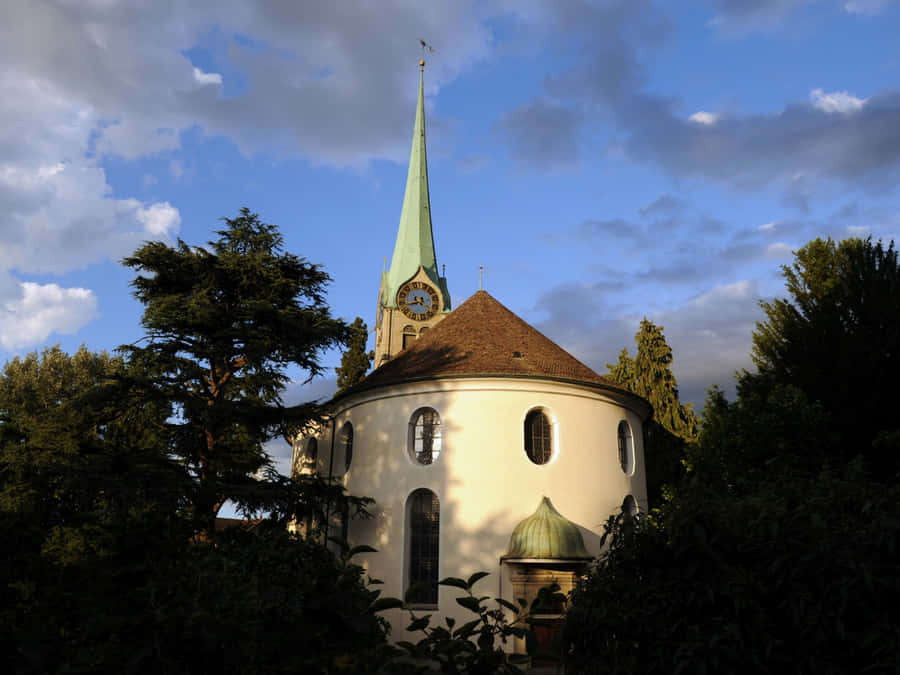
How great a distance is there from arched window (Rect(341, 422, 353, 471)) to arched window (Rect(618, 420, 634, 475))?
9.29 meters

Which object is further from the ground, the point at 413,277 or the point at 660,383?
the point at 413,277

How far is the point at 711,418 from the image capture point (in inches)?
1107

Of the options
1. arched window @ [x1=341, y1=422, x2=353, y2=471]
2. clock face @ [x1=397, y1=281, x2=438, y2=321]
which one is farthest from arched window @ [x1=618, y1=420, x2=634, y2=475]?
clock face @ [x1=397, y1=281, x2=438, y2=321]

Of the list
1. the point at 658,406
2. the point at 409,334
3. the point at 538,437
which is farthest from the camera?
the point at 409,334

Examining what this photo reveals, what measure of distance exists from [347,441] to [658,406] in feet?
59.4

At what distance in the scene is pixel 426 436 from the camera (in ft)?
73.3

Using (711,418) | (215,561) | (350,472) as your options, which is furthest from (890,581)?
(711,418)

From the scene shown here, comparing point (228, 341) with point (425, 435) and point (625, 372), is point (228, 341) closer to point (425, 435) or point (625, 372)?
point (425, 435)

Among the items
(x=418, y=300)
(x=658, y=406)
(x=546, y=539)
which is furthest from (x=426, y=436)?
(x=418, y=300)

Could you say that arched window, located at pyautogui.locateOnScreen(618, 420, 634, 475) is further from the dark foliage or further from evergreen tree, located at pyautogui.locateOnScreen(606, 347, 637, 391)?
the dark foliage

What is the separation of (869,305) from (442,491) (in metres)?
15.6

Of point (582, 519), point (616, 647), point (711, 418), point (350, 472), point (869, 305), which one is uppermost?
point (869, 305)

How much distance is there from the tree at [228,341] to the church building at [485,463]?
2488 millimetres

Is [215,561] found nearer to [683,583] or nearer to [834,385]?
[683,583]
